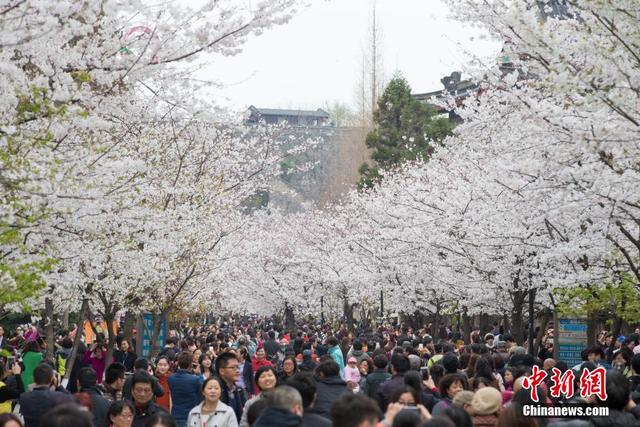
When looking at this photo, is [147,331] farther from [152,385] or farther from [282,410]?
[282,410]

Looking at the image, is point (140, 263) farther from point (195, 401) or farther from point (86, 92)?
point (86, 92)

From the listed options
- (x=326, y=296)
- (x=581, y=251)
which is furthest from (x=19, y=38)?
(x=326, y=296)

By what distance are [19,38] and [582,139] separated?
5243mm

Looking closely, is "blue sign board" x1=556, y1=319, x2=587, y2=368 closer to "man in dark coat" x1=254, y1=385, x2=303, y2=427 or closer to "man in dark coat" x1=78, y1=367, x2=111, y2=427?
"man in dark coat" x1=78, y1=367, x2=111, y2=427


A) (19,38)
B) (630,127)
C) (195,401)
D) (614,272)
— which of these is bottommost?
(195,401)

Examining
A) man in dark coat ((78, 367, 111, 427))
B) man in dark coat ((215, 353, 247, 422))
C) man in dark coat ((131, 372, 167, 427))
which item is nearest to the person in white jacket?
man in dark coat ((131, 372, 167, 427))

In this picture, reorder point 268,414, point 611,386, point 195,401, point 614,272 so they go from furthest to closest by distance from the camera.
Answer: point 614,272 → point 195,401 → point 611,386 → point 268,414

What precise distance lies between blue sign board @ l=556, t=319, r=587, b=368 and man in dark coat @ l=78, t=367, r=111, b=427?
10.3 m

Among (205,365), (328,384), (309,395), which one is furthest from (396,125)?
(309,395)

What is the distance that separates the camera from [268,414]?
6.98 meters

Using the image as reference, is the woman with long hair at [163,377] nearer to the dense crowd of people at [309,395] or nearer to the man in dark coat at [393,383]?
the dense crowd of people at [309,395]

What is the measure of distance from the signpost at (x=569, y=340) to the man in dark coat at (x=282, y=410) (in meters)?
→ 12.3

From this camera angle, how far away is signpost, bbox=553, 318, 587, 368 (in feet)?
61.4

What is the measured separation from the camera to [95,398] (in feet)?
34.3
